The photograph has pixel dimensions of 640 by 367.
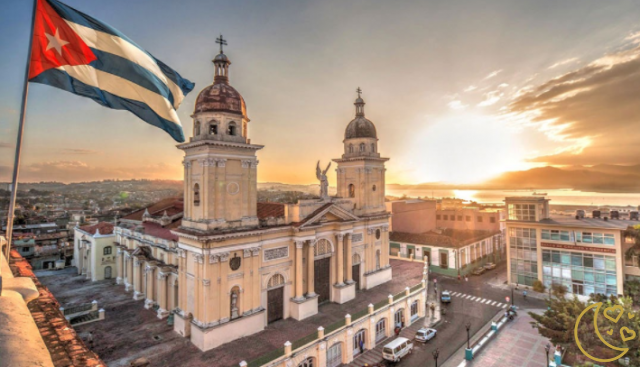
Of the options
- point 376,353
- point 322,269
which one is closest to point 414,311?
point 376,353

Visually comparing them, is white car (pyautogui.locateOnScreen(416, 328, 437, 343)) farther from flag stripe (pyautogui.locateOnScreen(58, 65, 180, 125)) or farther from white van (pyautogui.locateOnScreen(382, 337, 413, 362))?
flag stripe (pyautogui.locateOnScreen(58, 65, 180, 125))

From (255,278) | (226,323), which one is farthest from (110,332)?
(255,278)

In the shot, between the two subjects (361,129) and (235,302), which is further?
(361,129)

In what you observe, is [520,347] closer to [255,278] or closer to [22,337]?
[255,278]

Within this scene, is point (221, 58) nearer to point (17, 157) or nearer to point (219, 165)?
point (219, 165)

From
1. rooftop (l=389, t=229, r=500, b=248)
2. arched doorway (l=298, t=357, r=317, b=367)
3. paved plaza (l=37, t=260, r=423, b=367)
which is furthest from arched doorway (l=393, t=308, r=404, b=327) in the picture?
rooftop (l=389, t=229, r=500, b=248)
